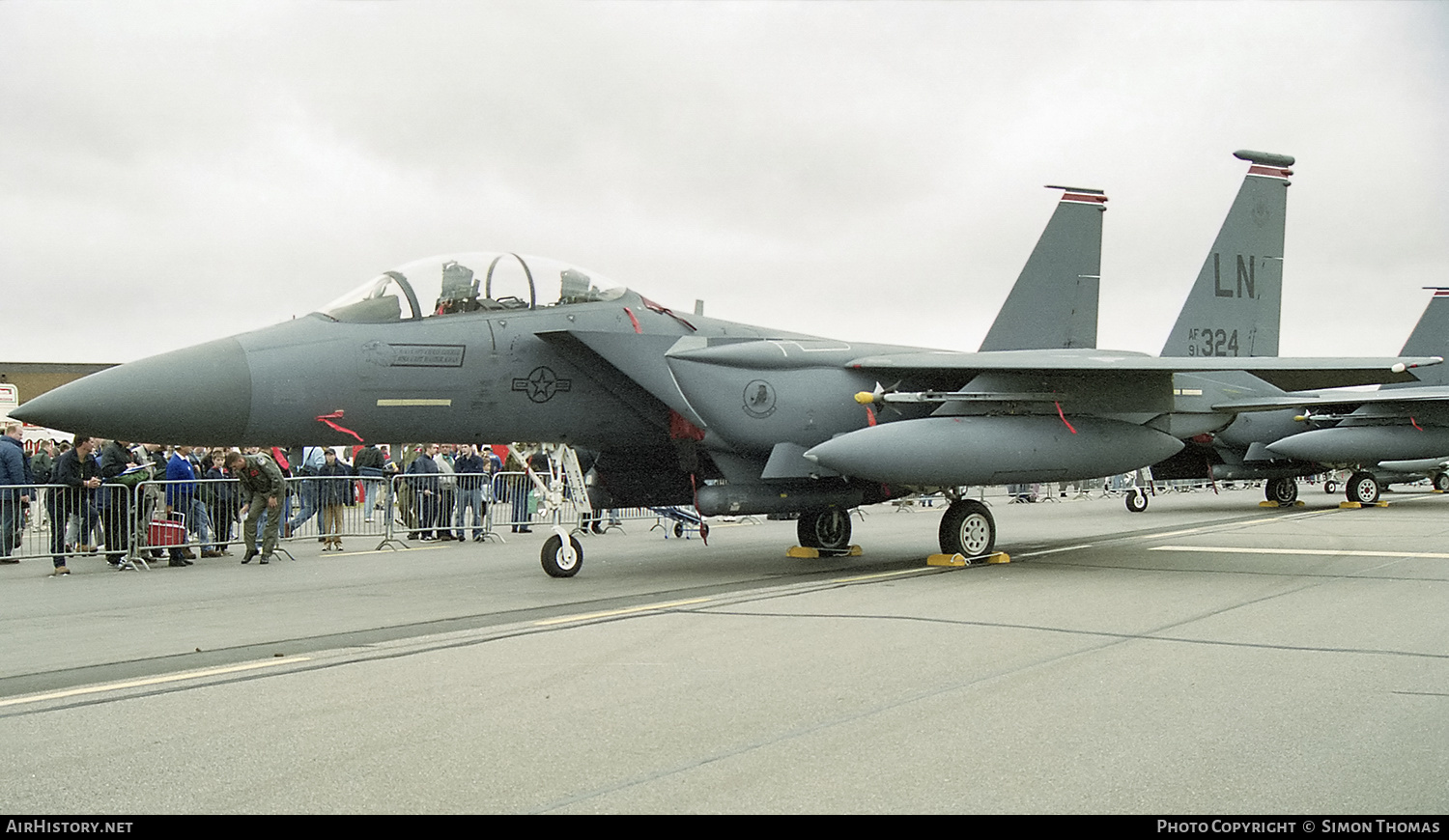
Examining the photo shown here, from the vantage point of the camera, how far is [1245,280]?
15328 millimetres

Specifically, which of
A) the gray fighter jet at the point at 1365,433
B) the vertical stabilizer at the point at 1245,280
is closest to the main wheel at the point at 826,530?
the vertical stabilizer at the point at 1245,280

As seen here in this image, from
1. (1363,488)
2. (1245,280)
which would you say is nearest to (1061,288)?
(1245,280)

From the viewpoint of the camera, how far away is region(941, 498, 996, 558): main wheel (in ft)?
35.2

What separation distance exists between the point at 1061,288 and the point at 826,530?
4.50 metres

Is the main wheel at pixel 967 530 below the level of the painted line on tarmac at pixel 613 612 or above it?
above

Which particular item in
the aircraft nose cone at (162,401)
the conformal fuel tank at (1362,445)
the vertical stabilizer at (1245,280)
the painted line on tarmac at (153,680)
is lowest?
the painted line on tarmac at (153,680)

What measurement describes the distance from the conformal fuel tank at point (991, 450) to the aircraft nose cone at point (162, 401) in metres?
4.90

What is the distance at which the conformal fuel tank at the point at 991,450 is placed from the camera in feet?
31.8

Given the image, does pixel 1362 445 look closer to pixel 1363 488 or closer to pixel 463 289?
pixel 1363 488

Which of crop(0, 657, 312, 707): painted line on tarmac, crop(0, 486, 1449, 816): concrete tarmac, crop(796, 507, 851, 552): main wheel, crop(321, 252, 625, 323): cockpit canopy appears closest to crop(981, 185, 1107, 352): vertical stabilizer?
crop(796, 507, 851, 552): main wheel

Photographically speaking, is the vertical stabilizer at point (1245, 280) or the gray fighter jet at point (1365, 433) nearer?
the vertical stabilizer at point (1245, 280)

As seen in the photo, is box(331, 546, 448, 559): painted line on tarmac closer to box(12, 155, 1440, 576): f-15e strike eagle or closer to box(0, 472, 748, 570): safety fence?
box(0, 472, 748, 570): safety fence

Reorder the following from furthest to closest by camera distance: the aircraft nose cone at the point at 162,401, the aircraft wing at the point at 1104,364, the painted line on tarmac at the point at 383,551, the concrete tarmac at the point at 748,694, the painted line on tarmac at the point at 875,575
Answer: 1. the painted line on tarmac at the point at 383,551
2. the aircraft wing at the point at 1104,364
3. the painted line on tarmac at the point at 875,575
4. the aircraft nose cone at the point at 162,401
5. the concrete tarmac at the point at 748,694

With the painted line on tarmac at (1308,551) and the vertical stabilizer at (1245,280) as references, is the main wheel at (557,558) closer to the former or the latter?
the painted line on tarmac at (1308,551)
